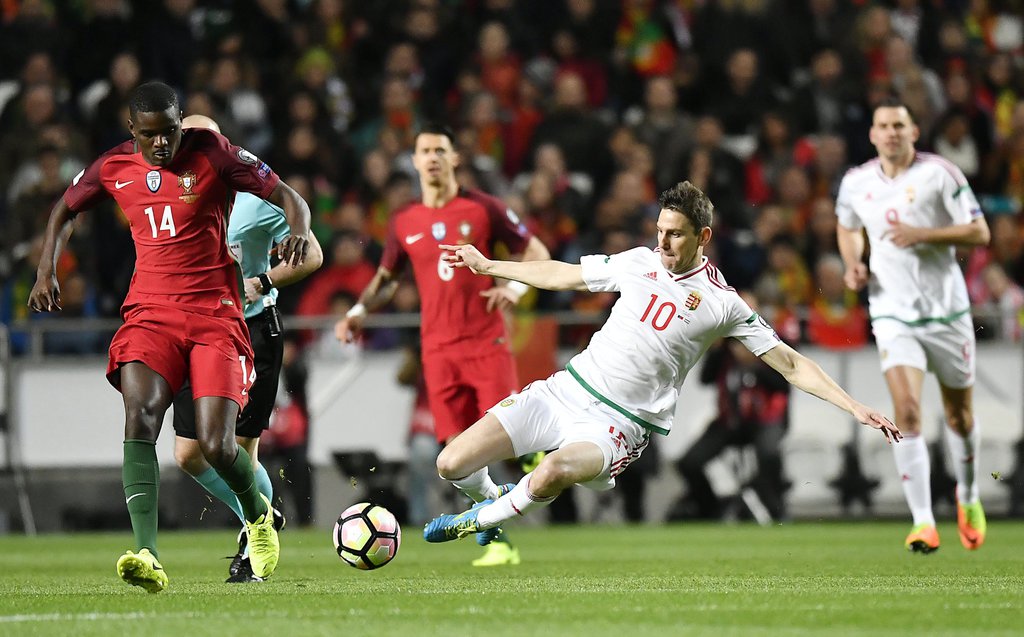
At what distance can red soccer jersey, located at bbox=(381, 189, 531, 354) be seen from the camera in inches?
406

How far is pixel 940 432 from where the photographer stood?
14.3m

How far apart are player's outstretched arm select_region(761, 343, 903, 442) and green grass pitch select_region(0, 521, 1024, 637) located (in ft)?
2.70

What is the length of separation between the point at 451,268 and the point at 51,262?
3.01m

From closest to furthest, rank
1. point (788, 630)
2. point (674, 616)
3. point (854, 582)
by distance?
point (788, 630) < point (674, 616) < point (854, 582)

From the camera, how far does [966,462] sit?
10703 millimetres

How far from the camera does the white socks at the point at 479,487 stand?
9.22 metres

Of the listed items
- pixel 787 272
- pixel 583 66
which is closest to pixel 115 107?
pixel 583 66

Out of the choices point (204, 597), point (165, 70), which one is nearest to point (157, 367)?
point (204, 597)

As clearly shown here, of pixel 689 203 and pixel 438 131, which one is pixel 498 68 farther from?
pixel 689 203

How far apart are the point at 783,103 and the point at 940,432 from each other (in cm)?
496

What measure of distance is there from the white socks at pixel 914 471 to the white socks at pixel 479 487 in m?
2.71

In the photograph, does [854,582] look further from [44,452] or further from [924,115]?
[924,115]

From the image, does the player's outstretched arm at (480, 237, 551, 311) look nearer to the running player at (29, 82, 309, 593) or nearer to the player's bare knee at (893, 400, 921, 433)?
the running player at (29, 82, 309, 593)

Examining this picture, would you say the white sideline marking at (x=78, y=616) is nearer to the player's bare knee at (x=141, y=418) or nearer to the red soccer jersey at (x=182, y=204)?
the player's bare knee at (x=141, y=418)
